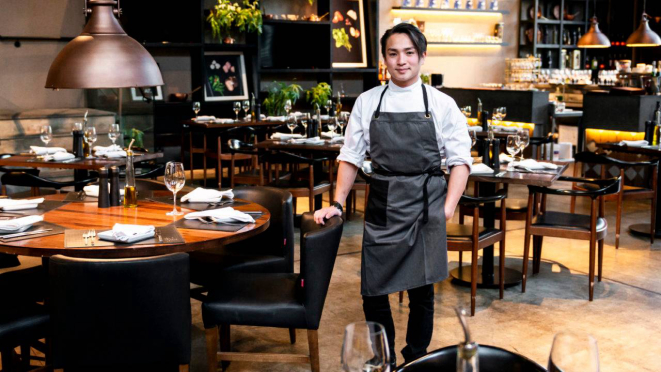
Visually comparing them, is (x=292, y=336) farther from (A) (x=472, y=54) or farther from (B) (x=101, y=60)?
(A) (x=472, y=54)

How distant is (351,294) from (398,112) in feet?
6.12

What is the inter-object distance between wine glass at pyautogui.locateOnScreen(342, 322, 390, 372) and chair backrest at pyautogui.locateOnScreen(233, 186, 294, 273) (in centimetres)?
229

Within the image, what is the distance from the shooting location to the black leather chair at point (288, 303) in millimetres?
2949

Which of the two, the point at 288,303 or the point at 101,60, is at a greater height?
the point at 101,60

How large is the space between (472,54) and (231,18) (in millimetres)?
5145

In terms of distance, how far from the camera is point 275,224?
3738mm

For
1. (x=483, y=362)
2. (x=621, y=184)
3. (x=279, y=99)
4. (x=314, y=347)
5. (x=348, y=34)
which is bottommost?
(x=314, y=347)

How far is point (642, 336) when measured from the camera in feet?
12.7

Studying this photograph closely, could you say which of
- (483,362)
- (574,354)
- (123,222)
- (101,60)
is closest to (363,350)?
(574,354)

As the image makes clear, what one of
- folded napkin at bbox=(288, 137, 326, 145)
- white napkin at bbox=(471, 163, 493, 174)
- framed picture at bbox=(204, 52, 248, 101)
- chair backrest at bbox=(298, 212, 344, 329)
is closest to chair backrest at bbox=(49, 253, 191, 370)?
chair backrest at bbox=(298, 212, 344, 329)

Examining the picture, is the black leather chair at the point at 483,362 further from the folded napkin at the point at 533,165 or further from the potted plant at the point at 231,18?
the potted plant at the point at 231,18

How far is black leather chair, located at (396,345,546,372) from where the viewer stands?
5.36ft

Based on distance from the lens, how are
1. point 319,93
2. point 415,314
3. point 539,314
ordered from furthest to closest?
point 319,93, point 539,314, point 415,314

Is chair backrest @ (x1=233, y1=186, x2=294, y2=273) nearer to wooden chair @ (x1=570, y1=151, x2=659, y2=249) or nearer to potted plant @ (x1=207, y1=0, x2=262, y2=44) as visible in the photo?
wooden chair @ (x1=570, y1=151, x2=659, y2=249)
